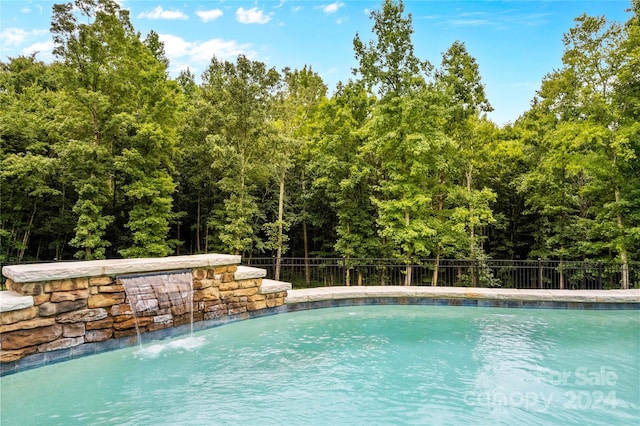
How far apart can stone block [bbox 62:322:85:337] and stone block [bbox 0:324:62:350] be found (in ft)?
0.20

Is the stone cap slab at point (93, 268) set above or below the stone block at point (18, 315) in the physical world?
above

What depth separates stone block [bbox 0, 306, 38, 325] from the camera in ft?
14.2

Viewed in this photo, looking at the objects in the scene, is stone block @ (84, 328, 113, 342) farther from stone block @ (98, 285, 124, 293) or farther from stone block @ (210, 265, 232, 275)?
stone block @ (210, 265, 232, 275)

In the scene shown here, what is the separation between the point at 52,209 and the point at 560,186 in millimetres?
19948

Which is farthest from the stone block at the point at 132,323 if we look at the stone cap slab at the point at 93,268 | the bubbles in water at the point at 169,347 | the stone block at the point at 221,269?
the stone block at the point at 221,269

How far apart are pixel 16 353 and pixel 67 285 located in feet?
3.10

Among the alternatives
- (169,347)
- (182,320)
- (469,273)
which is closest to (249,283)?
(182,320)

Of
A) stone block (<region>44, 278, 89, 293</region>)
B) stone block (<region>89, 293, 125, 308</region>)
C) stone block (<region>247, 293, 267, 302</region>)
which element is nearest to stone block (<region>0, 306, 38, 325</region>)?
stone block (<region>44, 278, 89, 293</region>)

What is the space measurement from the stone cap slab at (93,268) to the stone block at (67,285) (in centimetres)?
7

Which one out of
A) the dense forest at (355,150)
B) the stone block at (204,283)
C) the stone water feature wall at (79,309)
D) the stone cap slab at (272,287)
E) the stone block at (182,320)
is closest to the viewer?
the stone water feature wall at (79,309)

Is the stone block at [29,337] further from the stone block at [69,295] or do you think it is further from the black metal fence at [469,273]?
the black metal fence at [469,273]

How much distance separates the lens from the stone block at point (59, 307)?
4.72 metres

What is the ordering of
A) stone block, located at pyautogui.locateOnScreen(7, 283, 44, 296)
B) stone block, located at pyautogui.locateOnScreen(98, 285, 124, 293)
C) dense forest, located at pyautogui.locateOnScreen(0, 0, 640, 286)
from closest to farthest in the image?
stone block, located at pyautogui.locateOnScreen(7, 283, 44, 296) < stone block, located at pyautogui.locateOnScreen(98, 285, 124, 293) < dense forest, located at pyautogui.locateOnScreen(0, 0, 640, 286)

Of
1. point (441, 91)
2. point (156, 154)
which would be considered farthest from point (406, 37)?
point (156, 154)
